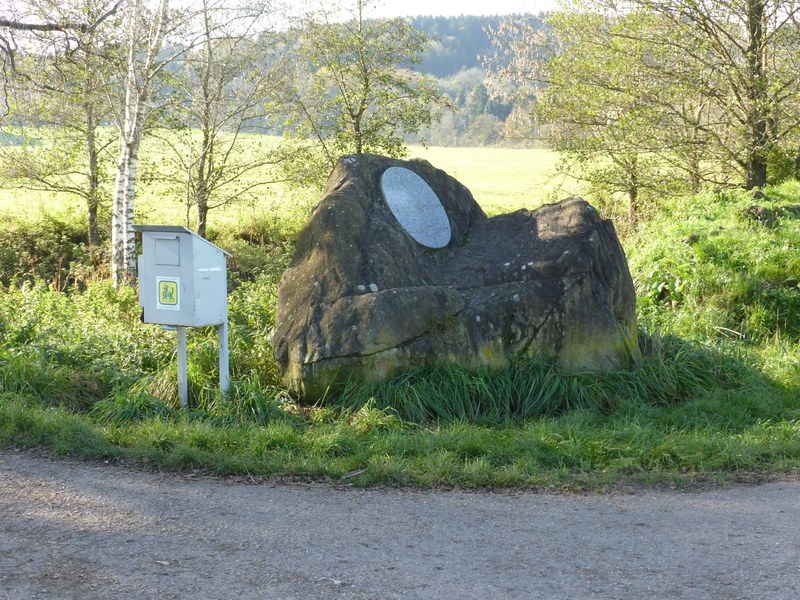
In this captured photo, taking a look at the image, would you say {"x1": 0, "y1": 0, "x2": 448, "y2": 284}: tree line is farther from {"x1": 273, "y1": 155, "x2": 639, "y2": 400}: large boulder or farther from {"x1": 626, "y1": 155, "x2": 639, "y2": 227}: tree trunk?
{"x1": 273, "y1": 155, "x2": 639, "y2": 400}: large boulder

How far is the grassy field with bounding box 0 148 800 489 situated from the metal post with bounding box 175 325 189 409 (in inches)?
4.9

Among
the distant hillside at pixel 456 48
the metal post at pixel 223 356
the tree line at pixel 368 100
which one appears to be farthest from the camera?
the distant hillside at pixel 456 48

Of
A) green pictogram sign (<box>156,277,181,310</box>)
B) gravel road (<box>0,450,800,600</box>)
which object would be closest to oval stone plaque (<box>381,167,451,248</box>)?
green pictogram sign (<box>156,277,181,310</box>)

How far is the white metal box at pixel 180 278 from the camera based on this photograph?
668 cm

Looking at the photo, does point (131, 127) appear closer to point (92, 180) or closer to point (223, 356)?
point (92, 180)

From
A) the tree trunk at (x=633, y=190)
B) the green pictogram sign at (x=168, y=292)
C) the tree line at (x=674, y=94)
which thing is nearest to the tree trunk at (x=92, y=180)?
the tree line at (x=674, y=94)

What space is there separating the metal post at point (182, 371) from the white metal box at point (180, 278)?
159mm

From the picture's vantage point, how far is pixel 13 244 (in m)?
19.3

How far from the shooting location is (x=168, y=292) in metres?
6.77

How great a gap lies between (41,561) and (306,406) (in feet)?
10.3

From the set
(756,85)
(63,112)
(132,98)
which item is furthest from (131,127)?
(756,85)

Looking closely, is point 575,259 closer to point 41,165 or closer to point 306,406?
point 306,406

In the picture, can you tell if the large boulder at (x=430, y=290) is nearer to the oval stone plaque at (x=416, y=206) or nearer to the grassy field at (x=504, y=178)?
the oval stone plaque at (x=416, y=206)

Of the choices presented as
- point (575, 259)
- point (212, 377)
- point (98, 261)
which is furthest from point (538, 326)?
point (98, 261)
